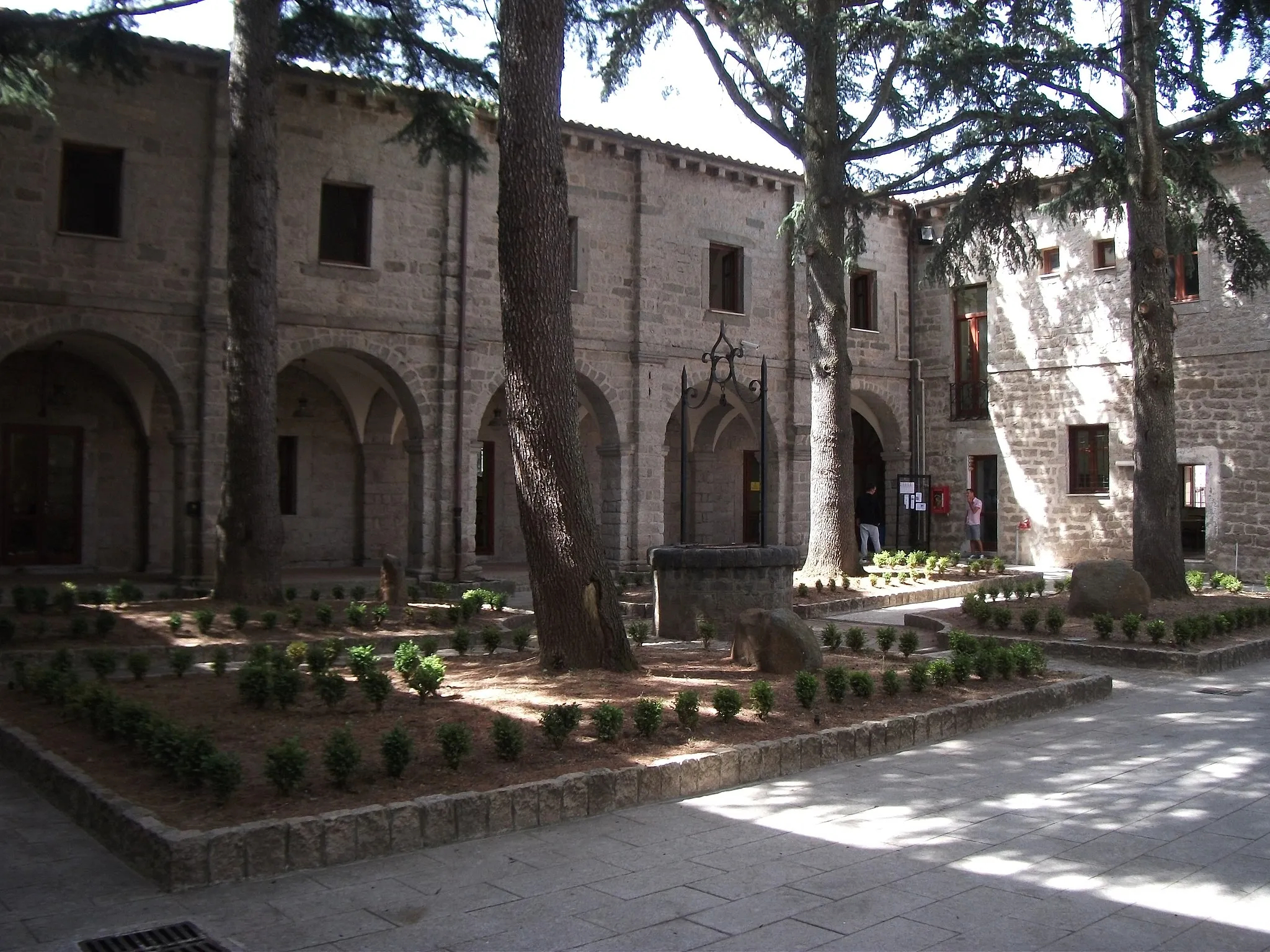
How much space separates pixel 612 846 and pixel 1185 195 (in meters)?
14.1

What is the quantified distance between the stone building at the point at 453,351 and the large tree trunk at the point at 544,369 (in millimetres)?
7525

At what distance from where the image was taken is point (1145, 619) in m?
12.1

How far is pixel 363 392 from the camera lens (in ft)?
65.3

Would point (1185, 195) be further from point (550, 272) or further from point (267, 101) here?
point (267, 101)

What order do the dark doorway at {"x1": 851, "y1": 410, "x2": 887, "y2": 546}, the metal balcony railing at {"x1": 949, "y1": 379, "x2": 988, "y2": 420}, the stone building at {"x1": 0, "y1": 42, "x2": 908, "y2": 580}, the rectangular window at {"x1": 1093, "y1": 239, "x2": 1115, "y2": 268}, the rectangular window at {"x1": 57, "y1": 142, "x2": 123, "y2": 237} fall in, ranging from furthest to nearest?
the dark doorway at {"x1": 851, "y1": 410, "x2": 887, "y2": 546}
the metal balcony railing at {"x1": 949, "y1": 379, "x2": 988, "y2": 420}
the rectangular window at {"x1": 1093, "y1": 239, "x2": 1115, "y2": 268}
the stone building at {"x1": 0, "y1": 42, "x2": 908, "y2": 580}
the rectangular window at {"x1": 57, "y1": 142, "x2": 123, "y2": 237}

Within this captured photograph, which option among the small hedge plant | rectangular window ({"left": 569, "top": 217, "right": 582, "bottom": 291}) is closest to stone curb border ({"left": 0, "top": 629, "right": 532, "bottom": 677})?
the small hedge plant

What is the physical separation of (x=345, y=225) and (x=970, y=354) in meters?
13.3

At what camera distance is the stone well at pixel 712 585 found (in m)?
11.4

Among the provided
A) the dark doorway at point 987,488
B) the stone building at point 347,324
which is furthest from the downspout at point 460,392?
the dark doorway at point 987,488

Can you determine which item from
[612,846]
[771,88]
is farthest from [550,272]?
[771,88]

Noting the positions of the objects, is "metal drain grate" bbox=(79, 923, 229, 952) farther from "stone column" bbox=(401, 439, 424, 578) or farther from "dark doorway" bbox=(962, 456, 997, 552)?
"dark doorway" bbox=(962, 456, 997, 552)

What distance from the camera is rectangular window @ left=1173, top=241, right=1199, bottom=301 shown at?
64.2ft

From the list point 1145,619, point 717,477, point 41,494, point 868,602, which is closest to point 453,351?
point 41,494

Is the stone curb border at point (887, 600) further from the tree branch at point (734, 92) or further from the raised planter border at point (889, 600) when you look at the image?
the tree branch at point (734, 92)
